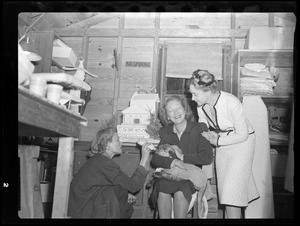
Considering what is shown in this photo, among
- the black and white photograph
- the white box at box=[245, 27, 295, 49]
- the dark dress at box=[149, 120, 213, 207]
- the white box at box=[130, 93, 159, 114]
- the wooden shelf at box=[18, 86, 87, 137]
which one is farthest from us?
the white box at box=[130, 93, 159, 114]

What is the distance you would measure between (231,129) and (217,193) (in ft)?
1.17

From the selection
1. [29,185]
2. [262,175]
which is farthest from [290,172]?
[29,185]

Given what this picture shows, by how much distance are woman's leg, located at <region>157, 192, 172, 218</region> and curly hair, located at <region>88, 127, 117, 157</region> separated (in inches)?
15.1

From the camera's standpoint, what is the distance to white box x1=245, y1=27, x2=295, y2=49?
5.65 feet

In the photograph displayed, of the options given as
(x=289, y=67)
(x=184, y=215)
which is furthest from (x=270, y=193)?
(x=289, y=67)

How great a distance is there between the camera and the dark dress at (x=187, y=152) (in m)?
1.62

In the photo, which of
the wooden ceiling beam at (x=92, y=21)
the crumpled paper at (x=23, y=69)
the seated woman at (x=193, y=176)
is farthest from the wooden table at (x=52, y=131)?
the wooden ceiling beam at (x=92, y=21)

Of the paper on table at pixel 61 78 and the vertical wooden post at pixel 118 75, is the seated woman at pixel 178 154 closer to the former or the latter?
the vertical wooden post at pixel 118 75

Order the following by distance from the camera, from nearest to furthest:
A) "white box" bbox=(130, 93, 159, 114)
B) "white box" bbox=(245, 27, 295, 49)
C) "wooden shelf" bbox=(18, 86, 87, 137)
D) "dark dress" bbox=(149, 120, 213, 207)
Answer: "wooden shelf" bbox=(18, 86, 87, 137)
"dark dress" bbox=(149, 120, 213, 207)
"white box" bbox=(245, 27, 295, 49)
"white box" bbox=(130, 93, 159, 114)

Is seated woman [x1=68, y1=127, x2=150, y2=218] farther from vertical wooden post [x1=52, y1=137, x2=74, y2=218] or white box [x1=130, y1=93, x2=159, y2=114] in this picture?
white box [x1=130, y1=93, x2=159, y2=114]

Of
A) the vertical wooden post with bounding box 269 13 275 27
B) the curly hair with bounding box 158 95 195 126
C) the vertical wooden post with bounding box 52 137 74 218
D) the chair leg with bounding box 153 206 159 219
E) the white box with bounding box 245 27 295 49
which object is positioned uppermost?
the vertical wooden post with bounding box 269 13 275 27

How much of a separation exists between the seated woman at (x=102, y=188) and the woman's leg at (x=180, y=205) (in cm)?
19

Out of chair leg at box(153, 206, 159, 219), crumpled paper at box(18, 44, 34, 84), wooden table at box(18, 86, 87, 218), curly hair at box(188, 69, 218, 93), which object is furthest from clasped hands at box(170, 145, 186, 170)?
crumpled paper at box(18, 44, 34, 84)

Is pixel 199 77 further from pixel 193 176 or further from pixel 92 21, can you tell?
pixel 92 21
